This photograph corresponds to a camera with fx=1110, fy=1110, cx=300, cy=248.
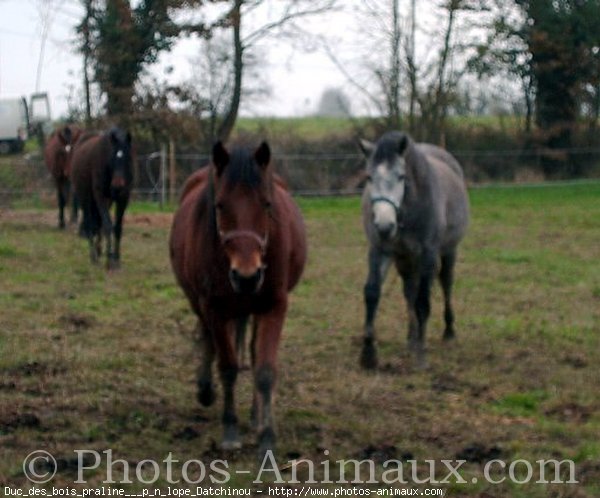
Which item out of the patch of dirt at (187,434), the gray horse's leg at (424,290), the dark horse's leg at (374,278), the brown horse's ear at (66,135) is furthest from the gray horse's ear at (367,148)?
the brown horse's ear at (66,135)

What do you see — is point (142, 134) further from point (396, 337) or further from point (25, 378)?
point (25, 378)

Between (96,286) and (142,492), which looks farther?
(96,286)

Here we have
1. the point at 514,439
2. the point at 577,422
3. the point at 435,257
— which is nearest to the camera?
the point at 514,439

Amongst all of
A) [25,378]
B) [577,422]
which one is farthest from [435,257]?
[25,378]

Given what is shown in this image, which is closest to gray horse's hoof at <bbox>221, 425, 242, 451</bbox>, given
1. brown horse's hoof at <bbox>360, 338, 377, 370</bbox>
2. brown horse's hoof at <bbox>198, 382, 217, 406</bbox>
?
brown horse's hoof at <bbox>198, 382, 217, 406</bbox>

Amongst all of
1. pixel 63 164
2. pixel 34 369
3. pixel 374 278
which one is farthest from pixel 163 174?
pixel 34 369

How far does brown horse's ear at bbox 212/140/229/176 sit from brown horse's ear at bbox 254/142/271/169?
0.48ft

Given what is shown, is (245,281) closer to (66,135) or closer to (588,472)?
(588,472)

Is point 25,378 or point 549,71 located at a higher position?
point 549,71

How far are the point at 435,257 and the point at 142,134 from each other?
1870 cm

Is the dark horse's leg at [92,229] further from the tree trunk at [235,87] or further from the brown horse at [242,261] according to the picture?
the tree trunk at [235,87]

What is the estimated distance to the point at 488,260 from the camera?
47.2 ft

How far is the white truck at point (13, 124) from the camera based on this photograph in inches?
1350

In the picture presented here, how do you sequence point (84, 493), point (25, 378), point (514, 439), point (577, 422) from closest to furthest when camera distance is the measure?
1. point (84, 493)
2. point (514, 439)
3. point (577, 422)
4. point (25, 378)
